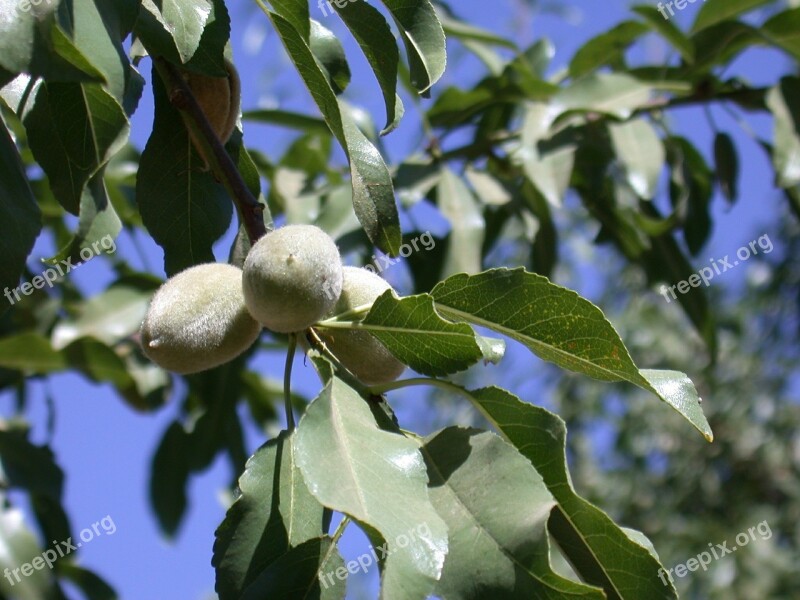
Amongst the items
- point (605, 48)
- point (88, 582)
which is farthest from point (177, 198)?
point (605, 48)

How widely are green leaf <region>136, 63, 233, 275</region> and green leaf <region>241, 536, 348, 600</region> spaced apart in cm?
48

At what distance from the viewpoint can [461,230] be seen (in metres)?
2.12

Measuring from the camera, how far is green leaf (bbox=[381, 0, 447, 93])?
110cm

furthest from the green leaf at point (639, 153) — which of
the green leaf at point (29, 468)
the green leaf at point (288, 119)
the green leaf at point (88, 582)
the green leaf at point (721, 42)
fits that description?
the green leaf at point (88, 582)

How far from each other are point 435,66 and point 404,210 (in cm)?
109

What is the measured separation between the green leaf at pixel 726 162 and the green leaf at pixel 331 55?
4.57ft

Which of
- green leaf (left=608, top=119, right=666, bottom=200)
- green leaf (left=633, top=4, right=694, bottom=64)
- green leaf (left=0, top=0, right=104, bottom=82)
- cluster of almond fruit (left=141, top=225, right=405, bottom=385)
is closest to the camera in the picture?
green leaf (left=0, top=0, right=104, bottom=82)

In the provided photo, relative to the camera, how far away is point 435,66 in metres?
1.10

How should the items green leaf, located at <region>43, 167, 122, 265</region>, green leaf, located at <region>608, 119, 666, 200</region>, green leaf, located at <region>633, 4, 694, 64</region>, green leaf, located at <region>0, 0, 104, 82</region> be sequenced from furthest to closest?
1. green leaf, located at <region>633, 4, 694, 64</region>
2. green leaf, located at <region>608, 119, 666, 200</region>
3. green leaf, located at <region>43, 167, 122, 265</region>
4. green leaf, located at <region>0, 0, 104, 82</region>

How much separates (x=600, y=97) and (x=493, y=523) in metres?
1.44

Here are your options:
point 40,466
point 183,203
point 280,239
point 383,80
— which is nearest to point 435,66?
point 383,80

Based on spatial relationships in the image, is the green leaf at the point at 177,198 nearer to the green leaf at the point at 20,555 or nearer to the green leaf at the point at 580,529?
the green leaf at the point at 580,529

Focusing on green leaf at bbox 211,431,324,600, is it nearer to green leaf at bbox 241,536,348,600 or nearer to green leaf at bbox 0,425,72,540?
green leaf at bbox 241,536,348,600

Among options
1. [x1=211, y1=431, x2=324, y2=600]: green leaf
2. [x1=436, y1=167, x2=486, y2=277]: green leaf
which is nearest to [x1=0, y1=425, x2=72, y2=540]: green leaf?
[x1=436, y1=167, x2=486, y2=277]: green leaf
